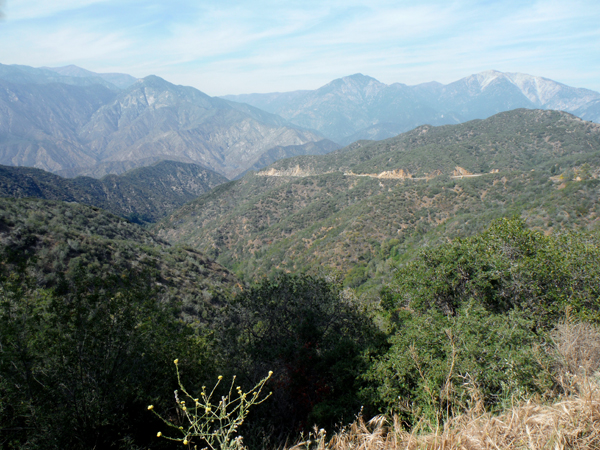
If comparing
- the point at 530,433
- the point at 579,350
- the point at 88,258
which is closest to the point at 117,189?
the point at 88,258

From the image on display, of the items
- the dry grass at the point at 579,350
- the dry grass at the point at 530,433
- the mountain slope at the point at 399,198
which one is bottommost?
the mountain slope at the point at 399,198

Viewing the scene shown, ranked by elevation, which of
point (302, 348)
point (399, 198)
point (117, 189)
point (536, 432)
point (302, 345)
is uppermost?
point (536, 432)

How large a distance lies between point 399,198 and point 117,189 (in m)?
140

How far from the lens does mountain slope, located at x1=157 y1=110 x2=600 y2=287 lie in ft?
127

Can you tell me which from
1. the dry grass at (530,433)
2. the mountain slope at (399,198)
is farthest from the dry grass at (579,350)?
the mountain slope at (399,198)

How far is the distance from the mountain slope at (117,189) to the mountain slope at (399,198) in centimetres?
3460

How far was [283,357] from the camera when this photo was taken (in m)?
10.1

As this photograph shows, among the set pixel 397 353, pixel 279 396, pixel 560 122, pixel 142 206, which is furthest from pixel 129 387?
pixel 142 206

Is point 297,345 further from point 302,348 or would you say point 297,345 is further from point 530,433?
point 530,433

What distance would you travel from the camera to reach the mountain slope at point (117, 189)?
9031cm

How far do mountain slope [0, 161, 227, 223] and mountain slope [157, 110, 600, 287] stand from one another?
114 feet

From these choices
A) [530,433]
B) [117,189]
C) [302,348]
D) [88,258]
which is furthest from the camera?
[117,189]

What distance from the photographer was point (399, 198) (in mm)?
52125

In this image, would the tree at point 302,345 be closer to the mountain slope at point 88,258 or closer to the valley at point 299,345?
the valley at point 299,345
